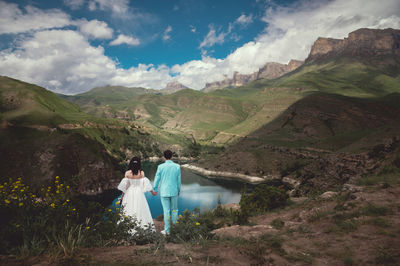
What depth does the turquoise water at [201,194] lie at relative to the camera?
68950mm

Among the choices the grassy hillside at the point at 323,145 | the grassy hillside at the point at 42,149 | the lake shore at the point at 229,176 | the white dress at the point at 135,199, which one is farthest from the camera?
the lake shore at the point at 229,176

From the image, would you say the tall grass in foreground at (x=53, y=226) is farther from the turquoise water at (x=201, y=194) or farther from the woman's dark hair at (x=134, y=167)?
the turquoise water at (x=201, y=194)

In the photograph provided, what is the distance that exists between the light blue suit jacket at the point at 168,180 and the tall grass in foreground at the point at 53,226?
160 centimetres

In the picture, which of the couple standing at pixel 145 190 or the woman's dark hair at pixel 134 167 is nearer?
the couple standing at pixel 145 190

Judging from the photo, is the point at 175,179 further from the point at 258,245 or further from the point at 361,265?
the point at 361,265

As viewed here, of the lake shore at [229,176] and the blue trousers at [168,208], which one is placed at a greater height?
the blue trousers at [168,208]

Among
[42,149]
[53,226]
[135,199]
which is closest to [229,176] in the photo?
[42,149]

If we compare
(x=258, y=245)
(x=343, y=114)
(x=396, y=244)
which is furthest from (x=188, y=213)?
(x=343, y=114)

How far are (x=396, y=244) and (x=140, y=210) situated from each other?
27.7 ft

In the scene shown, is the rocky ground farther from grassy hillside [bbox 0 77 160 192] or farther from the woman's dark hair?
grassy hillside [bbox 0 77 160 192]

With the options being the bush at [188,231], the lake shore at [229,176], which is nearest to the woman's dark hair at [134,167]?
the bush at [188,231]

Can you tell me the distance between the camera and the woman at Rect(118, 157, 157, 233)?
27.5 ft

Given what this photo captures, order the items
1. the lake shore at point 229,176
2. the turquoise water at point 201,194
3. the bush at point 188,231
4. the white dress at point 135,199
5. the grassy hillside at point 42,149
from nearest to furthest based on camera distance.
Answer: the bush at point 188,231 → the white dress at point 135,199 → the grassy hillside at point 42,149 → the turquoise water at point 201,194 → the lake shore at point 229,176

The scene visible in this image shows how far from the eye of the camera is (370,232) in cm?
771
